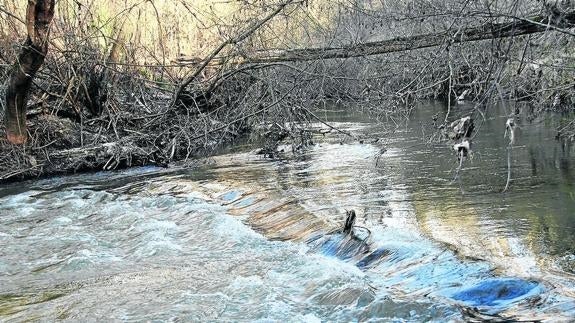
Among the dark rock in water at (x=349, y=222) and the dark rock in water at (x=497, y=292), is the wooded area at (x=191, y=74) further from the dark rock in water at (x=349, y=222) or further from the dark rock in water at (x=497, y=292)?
the dark rock in water at (x=497, y=292)

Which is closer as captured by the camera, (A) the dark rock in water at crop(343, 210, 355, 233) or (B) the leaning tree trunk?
(A) the dark rock in water at crop(343, 210, 355, 233)

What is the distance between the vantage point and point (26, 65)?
427 inches

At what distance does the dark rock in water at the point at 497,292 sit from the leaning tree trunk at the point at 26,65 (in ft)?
25.8

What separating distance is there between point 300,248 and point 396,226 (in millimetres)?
1000

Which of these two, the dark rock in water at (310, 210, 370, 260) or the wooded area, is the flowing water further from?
the wooded area

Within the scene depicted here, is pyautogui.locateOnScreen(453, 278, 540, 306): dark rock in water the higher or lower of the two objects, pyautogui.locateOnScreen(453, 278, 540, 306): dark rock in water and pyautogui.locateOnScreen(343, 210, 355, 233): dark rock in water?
the lower

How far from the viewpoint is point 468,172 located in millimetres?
9484

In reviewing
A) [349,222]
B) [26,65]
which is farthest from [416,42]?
[26,65]

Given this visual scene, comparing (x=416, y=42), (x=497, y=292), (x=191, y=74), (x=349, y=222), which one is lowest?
(x=497, y=292)

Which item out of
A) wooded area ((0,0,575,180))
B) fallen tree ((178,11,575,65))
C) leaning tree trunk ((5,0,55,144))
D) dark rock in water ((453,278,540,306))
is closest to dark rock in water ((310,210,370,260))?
dark rock in water ((453,278,540,306))

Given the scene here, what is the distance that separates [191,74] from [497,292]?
882 centimetres

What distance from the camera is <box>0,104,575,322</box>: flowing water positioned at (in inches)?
206

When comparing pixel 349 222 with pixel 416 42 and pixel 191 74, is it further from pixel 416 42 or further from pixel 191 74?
pixel 191 74

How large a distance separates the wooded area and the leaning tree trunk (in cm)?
2
